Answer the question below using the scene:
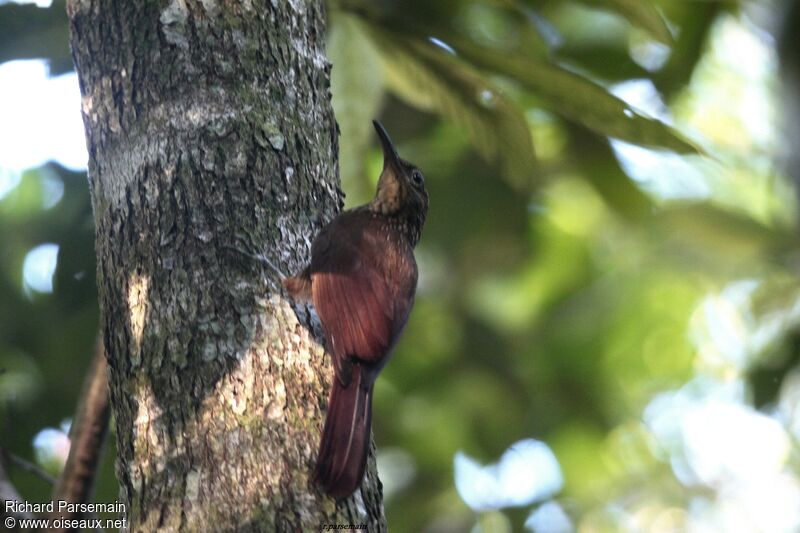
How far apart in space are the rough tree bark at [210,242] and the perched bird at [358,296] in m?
0.05

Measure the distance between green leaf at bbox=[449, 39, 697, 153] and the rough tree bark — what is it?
74cm

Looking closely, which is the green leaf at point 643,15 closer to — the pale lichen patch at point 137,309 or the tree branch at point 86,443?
the pale lichen patch at point 137,309

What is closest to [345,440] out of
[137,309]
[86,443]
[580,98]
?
[137,309]

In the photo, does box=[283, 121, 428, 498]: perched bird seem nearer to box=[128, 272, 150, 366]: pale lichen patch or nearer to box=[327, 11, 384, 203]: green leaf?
box=[327, 11, 384, 203]: green leaf

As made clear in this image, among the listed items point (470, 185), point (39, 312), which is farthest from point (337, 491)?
point (470, 185)

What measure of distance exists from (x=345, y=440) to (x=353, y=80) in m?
1.72

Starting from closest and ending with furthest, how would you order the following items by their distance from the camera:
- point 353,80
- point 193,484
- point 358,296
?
point 193,484, point 358,296, point 353,80

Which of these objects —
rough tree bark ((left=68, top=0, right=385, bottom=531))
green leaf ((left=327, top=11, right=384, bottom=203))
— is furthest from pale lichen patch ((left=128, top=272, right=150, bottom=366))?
green leaf ((left=327, top=11, right=384, bottom=203))

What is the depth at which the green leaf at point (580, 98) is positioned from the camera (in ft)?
9.79

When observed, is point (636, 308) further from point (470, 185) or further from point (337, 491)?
point (337, 491)

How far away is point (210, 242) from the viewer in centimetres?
229

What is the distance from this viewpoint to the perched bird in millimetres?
2021

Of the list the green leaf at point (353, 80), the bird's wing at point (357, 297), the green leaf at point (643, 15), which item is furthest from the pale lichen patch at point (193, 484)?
the green leaf at point (643, 15)

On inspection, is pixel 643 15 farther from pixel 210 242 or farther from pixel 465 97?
pixel 210 242
